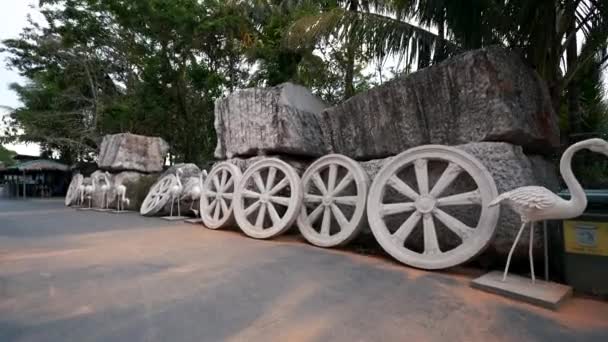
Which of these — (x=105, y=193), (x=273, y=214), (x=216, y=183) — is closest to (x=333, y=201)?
(x=273, y=214)

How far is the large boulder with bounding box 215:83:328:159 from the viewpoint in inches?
179

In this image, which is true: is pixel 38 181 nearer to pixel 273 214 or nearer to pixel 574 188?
pixel 273 214

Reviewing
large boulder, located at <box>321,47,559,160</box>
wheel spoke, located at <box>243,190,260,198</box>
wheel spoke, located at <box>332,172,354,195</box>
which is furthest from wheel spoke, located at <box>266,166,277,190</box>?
large boulder, located at <box>321,47,559,160</box>

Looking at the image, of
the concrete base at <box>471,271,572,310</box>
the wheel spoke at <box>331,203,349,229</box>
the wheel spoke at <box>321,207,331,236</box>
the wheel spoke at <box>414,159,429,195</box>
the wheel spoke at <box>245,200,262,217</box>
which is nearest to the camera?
the concrete base at <box>471,271,572,310</box>

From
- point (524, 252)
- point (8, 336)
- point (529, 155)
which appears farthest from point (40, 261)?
point (529, 155)

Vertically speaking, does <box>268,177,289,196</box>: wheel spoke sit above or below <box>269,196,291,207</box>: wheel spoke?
above

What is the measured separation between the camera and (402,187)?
2.96 meters

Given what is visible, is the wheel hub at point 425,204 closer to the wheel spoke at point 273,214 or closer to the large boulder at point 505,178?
the large boulder at point 505,178

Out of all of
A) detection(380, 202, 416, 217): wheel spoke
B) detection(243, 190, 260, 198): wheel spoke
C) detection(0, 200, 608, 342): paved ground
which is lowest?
detection(0, 200, 608, 342): paved ground

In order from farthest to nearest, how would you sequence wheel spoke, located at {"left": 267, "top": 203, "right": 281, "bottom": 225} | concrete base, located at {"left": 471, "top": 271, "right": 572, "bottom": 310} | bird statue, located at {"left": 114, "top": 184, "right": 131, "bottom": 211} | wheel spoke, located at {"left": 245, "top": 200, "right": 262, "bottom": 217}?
bird statue, located at {"left": 114, "top": 184, "right": 131, "bottom": 211} < wheel spoke, located at {"left": 245, "top": 200, "right": 262, "bottom": 217} < wheel spoke, located at {"left": 267, "top": 203, "right": 281, "bottom": 225} < concrete base, located at {"left": 471, "top": 271, "right": 572, "bottom": 310}

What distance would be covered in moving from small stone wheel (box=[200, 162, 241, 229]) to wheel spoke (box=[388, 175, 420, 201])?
92.0 inches

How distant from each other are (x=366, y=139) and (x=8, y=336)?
354cm

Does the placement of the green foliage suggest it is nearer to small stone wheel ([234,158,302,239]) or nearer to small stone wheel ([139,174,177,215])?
small stone wheel ([139,174,177,215])

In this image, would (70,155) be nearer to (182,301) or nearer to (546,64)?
(182,301)
